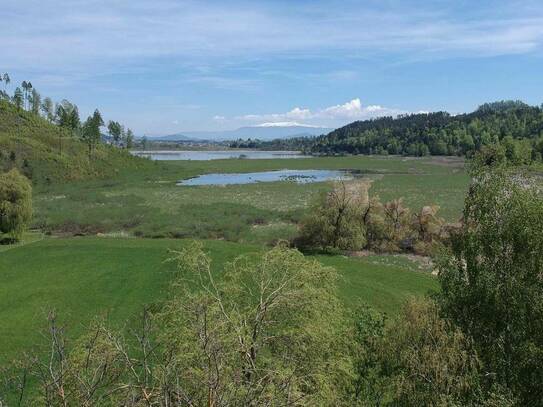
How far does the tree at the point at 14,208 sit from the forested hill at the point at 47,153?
196 ft

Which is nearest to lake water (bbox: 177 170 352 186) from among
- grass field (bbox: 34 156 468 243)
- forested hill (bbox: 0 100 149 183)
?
grass field (bbox: 34 156 468 243)

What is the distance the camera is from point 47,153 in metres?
131

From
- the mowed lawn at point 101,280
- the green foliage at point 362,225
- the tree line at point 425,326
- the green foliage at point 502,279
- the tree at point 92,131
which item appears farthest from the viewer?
the tree at point 92,131

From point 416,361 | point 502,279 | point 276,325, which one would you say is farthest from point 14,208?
point 502,279

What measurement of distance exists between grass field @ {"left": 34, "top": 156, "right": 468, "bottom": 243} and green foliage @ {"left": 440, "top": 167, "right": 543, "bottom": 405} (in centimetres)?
4565

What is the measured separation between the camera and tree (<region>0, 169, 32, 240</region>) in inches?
2366

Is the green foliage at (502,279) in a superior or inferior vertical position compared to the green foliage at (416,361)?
superior

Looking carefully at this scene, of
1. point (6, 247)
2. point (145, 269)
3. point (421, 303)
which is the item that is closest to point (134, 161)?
point (6, 247)

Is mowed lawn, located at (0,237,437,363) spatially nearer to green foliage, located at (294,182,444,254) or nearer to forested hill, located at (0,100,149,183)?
green foliage, located at (294,182,444,254)

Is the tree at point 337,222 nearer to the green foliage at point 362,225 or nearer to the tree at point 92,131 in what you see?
the green foliage at point 362,225

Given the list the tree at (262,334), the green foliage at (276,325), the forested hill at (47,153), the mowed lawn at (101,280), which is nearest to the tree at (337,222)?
the mowed lawn at (101,280)

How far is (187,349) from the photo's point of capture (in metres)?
14.8

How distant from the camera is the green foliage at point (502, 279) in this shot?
15195 mm

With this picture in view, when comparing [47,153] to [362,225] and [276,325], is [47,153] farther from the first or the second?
[276,325]
